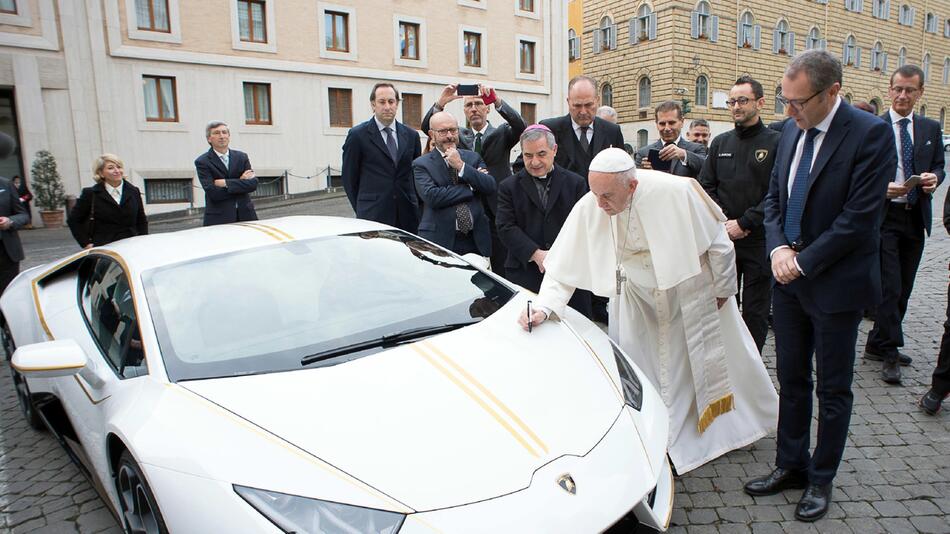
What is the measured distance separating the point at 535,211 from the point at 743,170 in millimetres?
1541

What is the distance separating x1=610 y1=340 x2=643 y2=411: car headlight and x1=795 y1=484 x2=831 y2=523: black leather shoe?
90 cm

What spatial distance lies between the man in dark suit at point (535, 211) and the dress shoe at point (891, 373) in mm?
2042

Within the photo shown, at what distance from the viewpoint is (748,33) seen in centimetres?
3953

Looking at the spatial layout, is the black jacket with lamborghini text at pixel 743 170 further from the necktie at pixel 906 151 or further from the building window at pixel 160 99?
the building window at pixel 160 99

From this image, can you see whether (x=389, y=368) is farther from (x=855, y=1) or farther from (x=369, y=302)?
(x=855, y=1)

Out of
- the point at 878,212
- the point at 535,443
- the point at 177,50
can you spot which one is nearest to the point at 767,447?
the point at 878,212

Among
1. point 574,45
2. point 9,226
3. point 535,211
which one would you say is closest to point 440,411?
point 535,211

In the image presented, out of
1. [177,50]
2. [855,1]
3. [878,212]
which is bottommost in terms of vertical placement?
[878,212]

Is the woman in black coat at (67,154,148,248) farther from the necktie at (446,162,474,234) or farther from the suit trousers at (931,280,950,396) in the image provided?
the suit trousers at (931,280,950,396)

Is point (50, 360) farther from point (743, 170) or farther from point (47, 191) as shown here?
point (47, 191)

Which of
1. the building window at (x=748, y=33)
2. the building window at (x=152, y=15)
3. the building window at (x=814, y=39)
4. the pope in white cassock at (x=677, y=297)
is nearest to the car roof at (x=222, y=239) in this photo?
the pope in white cassock at (x=677, y=297)

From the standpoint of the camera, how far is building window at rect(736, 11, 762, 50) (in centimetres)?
3922

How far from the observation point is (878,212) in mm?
2564

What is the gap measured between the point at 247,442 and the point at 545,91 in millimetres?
29637
